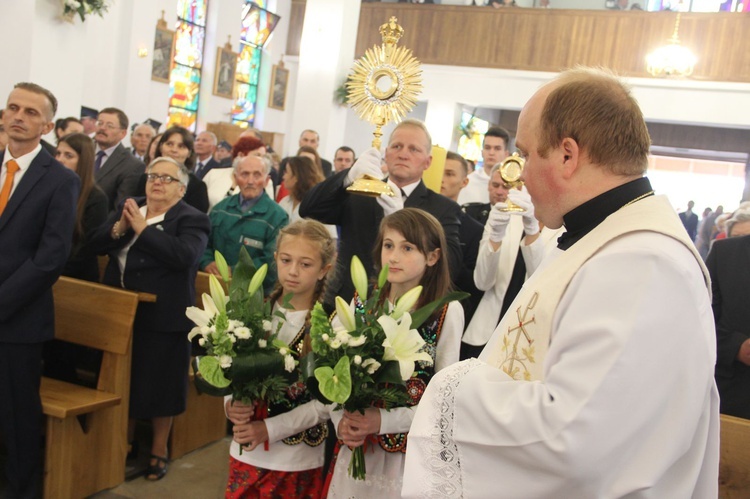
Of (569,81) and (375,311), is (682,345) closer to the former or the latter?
(569,81)

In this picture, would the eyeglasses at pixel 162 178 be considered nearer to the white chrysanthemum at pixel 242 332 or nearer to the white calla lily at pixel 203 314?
the white calla lily at pixel 203 314

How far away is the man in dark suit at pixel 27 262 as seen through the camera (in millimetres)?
3500

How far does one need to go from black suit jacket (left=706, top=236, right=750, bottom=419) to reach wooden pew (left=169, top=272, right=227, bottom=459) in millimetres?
2874

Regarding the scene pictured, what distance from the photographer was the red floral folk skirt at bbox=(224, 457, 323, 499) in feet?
9.51

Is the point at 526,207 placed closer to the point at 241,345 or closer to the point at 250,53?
the point at 241,345

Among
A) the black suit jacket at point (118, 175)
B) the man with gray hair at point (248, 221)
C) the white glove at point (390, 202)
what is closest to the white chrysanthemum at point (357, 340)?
the white glove at point (390, 202)

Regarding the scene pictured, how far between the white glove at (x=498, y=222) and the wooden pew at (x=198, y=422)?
A: 1884 millimetres

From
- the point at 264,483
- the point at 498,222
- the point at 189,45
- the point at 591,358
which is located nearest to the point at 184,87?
the point at 189,45

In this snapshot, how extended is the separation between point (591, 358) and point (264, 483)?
190cm

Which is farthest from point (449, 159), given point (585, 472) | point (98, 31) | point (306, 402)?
point (98, 31)

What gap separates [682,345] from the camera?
1.35m

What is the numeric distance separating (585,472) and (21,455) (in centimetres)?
309

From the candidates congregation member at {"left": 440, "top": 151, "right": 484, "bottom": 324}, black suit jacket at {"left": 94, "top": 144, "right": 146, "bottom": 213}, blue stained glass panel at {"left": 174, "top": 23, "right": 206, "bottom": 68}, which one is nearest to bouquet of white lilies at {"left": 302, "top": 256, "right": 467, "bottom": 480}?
congregation member at {"left": 440, "top": 151, "right": 484, "bottom": 324}

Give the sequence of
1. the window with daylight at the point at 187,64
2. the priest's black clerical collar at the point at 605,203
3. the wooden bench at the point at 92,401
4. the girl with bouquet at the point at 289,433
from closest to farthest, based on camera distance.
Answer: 1. the priest's black clerical collar at the point at 605,203
2. the girl with bouquet at the point at 289,433
3. the wooden bench at the point at 92,401
4. the window with daylight at the point at 187,64
